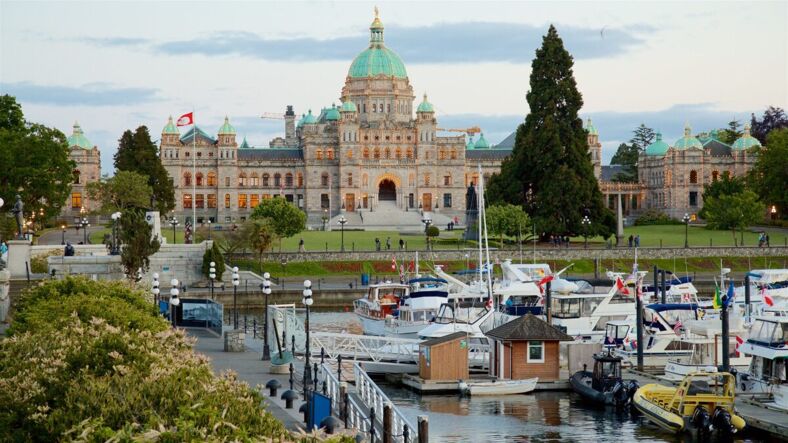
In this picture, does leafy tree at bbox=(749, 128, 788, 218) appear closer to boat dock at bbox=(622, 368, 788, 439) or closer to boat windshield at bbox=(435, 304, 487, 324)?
boat windshield at bbox=(435, 304, 487, 324)

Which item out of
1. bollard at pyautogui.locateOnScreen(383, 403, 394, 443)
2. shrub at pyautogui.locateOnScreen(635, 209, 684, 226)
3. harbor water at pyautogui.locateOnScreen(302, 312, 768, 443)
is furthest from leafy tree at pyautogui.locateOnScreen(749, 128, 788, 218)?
bollard at pyautogui.locateOnScreen(383, 403, 394, 443)

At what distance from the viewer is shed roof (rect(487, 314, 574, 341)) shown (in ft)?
155

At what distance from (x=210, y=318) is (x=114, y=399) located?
37711 mm

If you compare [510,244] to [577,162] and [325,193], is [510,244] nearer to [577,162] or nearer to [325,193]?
[577,162]

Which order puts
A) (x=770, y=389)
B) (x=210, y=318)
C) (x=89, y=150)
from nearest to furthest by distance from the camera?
1. (x=770, y=389)
2. (x=210, y=318)
3. (x=89, y=150)

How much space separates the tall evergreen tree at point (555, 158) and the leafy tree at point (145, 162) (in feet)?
118

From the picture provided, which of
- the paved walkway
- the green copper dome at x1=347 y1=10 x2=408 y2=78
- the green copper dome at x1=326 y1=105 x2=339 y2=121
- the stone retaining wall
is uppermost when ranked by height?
the green copper dome at x1=347 y1=10 x2=408 y2=78

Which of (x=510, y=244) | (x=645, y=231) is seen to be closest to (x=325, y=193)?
(x=645, y=231)

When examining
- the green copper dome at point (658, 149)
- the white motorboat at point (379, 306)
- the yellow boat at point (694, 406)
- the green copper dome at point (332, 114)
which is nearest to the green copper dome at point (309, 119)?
the green copper dome at point (332, 114)

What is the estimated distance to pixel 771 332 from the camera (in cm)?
4138

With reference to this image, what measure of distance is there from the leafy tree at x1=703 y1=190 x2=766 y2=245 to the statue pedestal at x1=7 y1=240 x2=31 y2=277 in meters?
62.6

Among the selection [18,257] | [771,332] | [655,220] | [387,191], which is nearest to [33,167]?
[18,257]

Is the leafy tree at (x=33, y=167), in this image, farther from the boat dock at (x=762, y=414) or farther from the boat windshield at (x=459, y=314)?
the boat dock at (x=762, y=414)

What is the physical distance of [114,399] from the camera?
2133 cm
